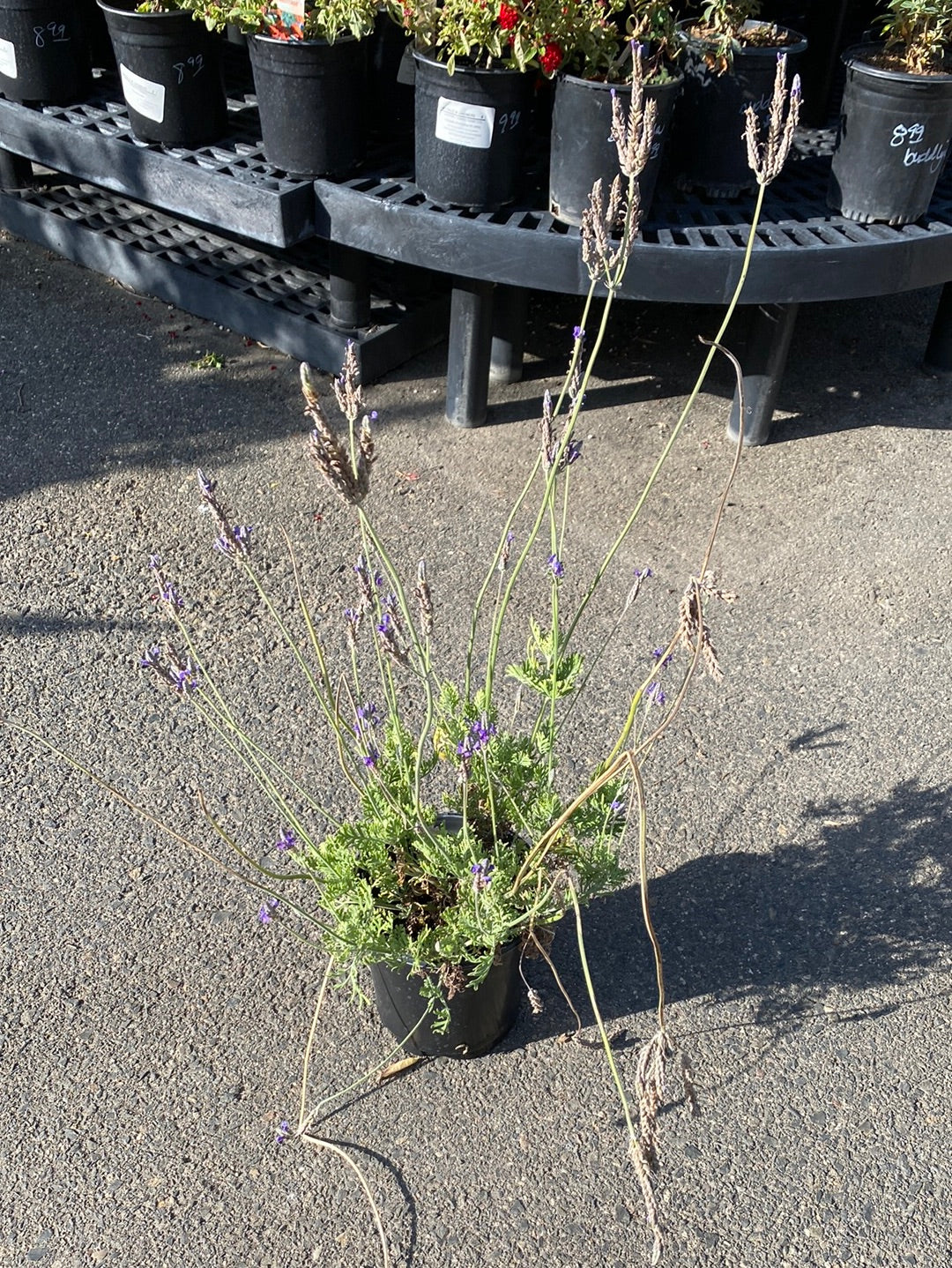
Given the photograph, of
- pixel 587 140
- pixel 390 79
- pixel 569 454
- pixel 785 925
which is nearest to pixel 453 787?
pixel 785 925

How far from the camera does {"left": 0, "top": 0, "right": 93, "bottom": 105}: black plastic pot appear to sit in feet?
14.0

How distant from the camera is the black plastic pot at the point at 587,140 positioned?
3.45 meters

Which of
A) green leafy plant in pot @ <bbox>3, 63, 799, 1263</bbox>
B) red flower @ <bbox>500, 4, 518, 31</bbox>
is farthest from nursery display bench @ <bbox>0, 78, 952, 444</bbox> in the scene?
green leafy plant in pot @ <bbox>3, 63, 799, 1263</bbox>

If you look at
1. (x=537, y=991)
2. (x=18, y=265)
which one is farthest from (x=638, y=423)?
(x=18, y=265)

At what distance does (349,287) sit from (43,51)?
1.40 meters

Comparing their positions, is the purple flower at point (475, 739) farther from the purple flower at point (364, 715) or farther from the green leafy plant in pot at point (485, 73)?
the green leafy plant in pot at point (485, 73)

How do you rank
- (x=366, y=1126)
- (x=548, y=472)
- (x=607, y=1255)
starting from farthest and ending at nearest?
(x=366, y=1126)
(x=607, y=1255)
(x=548, y=472)

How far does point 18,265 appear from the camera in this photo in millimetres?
5082

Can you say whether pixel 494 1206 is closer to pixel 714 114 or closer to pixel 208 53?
pixel 714 114

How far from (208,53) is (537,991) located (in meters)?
3.22

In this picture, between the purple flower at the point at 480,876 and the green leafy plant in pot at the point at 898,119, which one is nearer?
the purple flower at the point at 480,876

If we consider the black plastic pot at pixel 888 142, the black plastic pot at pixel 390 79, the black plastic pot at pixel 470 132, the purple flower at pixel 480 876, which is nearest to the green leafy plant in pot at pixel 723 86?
the black plastic pot at pixel 888 142

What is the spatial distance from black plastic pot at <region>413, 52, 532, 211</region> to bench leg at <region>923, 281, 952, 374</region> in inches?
72.9

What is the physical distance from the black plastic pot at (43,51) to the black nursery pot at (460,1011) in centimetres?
364
